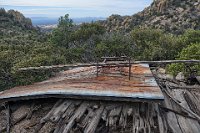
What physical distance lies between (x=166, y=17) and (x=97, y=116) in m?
52.7

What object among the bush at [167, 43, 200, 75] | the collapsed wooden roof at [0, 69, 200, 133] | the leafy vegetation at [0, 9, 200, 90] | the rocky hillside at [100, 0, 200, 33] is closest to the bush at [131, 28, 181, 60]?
the leafy vegetation at [0, 9, 200, 90]

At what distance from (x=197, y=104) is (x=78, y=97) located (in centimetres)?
414

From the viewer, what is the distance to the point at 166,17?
6131 cm

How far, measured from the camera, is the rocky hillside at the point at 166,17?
5719 cm

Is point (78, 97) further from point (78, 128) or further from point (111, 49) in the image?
point (111, 49)

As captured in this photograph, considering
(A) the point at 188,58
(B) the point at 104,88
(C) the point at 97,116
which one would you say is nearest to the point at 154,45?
(A) the point at 188,58

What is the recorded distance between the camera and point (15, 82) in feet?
73.5

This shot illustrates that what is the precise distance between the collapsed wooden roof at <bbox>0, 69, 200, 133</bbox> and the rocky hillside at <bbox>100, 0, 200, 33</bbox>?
1773 inches

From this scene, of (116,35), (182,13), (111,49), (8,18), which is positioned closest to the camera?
(111,49)

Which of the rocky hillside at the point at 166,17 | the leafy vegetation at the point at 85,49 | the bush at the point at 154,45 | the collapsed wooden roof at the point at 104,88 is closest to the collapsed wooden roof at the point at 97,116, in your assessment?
the collapsed wooden roof at the point at 104,88

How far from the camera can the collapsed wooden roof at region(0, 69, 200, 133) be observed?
33.8 ft

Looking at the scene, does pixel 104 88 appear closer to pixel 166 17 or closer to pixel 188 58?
pixel 188 58

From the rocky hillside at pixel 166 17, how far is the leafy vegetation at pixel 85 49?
17231mm

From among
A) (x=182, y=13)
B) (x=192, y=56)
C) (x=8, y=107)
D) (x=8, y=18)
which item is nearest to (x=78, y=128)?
(x=8, y=107)
